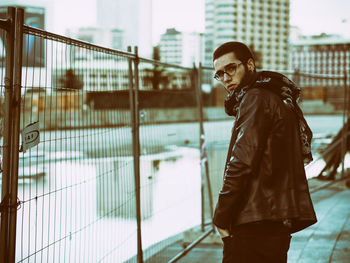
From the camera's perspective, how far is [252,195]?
7.36 ft

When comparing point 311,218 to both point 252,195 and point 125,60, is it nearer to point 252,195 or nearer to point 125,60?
point 252,195

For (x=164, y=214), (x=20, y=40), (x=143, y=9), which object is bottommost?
(x=164, y=214)

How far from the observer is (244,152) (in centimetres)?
222

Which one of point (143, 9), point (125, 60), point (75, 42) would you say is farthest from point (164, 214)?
point (143, 9)

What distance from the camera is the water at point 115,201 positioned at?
413 cm

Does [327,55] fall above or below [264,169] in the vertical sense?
above

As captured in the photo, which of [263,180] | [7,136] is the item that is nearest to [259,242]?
[263,180]

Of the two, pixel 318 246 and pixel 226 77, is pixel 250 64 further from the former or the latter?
pixel 318 246

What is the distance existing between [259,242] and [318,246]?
3.13 metres

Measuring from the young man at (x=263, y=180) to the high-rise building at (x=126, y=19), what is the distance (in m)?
171

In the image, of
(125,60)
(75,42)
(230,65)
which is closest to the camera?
(230,65)

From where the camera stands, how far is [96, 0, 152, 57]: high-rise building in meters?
174

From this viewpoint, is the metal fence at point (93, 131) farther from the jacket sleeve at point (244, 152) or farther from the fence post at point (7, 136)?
the jacket sleeve at point (244, 152)

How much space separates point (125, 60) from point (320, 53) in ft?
678
